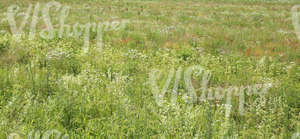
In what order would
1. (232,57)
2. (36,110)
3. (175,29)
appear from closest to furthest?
(36,110)
(232,57)
(175,29)

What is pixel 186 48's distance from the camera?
28.4 ft

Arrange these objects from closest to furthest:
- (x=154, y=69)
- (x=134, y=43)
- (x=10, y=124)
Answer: (x=10, y=124), (x=154, y=69), (x=134, y=43)

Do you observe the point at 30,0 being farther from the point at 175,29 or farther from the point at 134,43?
the point at 134,43

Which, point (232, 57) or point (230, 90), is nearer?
point (230, 90)

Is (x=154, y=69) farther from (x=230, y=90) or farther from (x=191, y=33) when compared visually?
(x=191, y=33)

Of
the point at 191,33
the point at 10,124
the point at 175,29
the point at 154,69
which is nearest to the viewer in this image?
the point at 10,124

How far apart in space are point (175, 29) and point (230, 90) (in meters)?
7.40

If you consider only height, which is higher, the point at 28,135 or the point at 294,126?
the point at 28,135

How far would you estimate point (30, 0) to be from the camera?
925 inches

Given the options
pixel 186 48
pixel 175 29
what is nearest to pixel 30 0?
pixel 175 29

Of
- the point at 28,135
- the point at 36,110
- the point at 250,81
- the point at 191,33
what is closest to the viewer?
the point at 28,135

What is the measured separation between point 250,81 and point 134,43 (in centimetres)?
452

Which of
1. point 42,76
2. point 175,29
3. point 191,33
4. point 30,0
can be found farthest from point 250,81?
point 30,0

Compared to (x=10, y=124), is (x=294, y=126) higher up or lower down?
lower down
